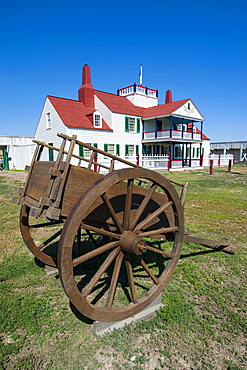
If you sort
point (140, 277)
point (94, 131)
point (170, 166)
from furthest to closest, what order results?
point (170, 166), point (94, 131), point (140, 277)

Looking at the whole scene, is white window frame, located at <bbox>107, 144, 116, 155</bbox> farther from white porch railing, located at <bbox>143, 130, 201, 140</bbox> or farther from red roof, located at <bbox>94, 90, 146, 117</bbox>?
white porch railing, located at <bbox>143, 130, 201, 140</bbox>

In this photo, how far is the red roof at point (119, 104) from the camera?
23906 mm

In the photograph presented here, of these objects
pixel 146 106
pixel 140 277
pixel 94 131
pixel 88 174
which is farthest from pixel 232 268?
pixel 146 106

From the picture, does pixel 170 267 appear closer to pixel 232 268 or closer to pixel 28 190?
pixel 232 268

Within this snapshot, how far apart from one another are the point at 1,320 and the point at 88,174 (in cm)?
192

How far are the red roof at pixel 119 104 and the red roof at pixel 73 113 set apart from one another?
160 centimetres

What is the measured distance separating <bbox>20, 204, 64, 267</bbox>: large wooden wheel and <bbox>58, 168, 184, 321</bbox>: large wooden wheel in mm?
624

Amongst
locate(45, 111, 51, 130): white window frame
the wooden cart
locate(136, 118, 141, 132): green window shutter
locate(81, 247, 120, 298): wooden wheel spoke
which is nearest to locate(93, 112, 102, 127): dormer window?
locate(45, 111, 51, 130): white window frame

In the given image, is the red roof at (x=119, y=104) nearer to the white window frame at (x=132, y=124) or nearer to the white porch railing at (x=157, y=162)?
the white window frame at (x=132, y=124)

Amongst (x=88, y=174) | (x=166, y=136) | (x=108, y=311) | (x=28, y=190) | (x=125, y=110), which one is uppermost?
(x=125, y=110)

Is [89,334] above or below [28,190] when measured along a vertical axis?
below

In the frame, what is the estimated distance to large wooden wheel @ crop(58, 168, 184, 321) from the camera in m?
2.26

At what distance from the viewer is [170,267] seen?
3.11 meters

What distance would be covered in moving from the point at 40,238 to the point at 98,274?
366 cm
